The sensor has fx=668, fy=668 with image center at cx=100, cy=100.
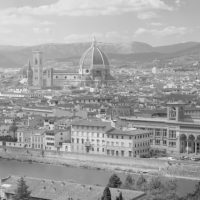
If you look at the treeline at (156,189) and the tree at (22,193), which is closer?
the tree at (22,193)

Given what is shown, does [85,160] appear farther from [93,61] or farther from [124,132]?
[93,61]

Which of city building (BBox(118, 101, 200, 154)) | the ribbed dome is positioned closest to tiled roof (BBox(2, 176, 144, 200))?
city building (BBox(118, 101, 200, 154))

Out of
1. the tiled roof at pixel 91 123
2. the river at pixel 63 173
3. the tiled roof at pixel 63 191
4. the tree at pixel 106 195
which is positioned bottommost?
the river at pixel 63 173

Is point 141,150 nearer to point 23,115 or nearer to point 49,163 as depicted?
point 49,163

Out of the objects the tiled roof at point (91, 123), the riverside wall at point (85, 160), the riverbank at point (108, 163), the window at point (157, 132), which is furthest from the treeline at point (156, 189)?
the window at point (157, 132)

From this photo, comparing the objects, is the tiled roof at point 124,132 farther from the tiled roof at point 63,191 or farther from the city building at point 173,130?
the tiled roof at point 63,191

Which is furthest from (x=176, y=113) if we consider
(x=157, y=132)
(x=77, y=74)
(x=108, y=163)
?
(x=77, y=74)

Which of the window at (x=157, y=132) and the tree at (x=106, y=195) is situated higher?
the window at (x=157, y=132)
